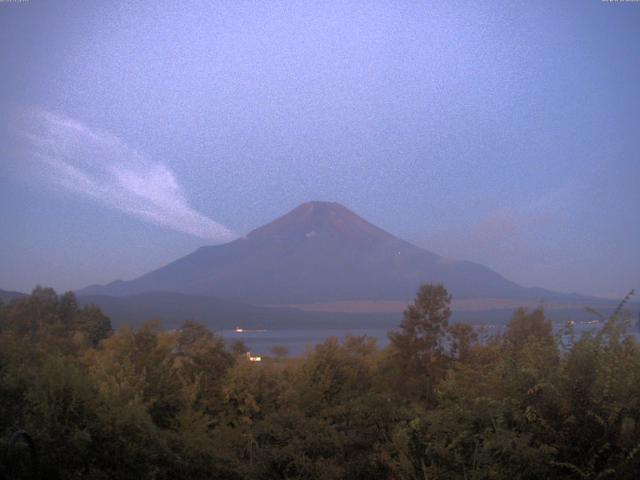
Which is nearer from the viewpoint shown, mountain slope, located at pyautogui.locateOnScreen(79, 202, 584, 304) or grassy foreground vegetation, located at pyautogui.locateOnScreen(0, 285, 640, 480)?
grassy foreground vegetation, located at pyautogui.locateOnScreen(0, 285, 640, 480)

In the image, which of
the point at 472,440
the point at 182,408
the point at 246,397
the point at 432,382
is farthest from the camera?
the point at 432,382

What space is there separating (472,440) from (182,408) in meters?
9.37

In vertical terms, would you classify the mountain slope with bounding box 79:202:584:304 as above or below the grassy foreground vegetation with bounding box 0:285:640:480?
above

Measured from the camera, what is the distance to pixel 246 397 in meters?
→ 18.7

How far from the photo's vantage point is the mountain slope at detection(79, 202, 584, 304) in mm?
134000

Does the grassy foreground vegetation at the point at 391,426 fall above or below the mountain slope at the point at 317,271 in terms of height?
below

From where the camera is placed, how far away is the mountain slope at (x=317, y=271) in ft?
440

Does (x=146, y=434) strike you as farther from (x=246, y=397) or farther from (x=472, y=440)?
(x=246, y=397)

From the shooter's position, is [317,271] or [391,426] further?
[317,271]

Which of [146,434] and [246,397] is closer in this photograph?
[146,434]

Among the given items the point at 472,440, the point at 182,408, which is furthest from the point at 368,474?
the point at 182,408

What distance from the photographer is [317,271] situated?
149m

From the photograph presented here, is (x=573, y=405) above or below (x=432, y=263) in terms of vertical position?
below

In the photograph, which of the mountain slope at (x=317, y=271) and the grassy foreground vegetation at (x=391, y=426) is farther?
the mountain slope at (x=317, y=271)
